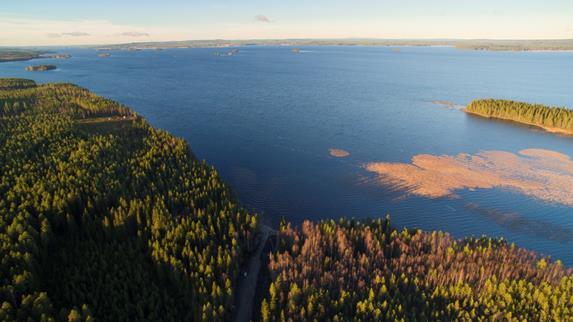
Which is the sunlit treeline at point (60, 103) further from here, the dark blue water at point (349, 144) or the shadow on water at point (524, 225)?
the shadow on water at point (524, 225)

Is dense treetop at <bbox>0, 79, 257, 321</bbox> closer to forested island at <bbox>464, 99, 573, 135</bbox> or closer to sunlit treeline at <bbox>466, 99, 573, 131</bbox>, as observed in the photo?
forested island at <bbox>464, 99, 573, 135</bbox>

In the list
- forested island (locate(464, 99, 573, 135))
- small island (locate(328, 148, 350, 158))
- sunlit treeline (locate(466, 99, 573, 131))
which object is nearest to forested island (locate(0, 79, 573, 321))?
small island (locate(328, 148, 350, 158))

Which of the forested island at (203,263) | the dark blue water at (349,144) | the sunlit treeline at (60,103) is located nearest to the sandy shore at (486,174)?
the dark blue water at (349,144)

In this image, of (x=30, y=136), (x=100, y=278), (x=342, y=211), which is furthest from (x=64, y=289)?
(x=30, y=136)

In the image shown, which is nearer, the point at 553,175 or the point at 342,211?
the point at 342,211

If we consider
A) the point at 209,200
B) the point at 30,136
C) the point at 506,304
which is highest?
the point at 30,136

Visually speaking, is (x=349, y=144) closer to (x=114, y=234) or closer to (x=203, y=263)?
(x=203, y=263)

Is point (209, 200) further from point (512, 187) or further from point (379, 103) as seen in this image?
point (379, 103)
